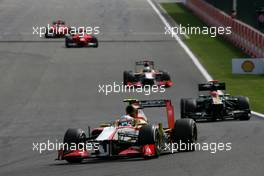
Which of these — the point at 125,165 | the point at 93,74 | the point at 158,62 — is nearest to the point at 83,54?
the point at 158,62

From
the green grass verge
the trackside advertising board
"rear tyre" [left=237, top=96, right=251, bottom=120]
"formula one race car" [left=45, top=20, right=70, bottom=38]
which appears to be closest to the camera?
"rear tyre" [left=237, top=96, right=251, bottom=120]

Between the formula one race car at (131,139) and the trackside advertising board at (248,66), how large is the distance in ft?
67.9

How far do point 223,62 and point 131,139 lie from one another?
2776cm

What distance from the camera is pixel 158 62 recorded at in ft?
152

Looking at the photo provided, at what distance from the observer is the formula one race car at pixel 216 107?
2691 cm

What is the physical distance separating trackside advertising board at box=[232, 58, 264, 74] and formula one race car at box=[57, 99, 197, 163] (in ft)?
67.9

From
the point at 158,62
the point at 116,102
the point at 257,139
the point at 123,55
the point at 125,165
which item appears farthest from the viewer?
the point at 123,55

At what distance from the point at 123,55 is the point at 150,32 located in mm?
12771

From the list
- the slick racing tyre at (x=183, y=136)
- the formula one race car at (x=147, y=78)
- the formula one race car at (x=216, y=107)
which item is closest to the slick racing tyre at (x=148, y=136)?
the slick racing tyre at (x=183, y=136)

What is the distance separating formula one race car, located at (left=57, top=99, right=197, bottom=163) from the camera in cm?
1833

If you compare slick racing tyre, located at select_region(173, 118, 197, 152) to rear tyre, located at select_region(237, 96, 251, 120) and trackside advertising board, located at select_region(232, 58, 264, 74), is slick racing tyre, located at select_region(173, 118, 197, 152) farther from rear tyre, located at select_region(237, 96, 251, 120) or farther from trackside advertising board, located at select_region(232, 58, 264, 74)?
trackside advertising board, located at select_region(232, 58, 264, 74)

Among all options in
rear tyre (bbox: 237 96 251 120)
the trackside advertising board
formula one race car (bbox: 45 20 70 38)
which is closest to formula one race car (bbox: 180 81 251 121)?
rear tyre (bbox: 237 96 251 120)

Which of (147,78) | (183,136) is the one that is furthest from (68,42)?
(183,136)

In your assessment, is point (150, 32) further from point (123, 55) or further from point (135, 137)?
point (135, 137)
